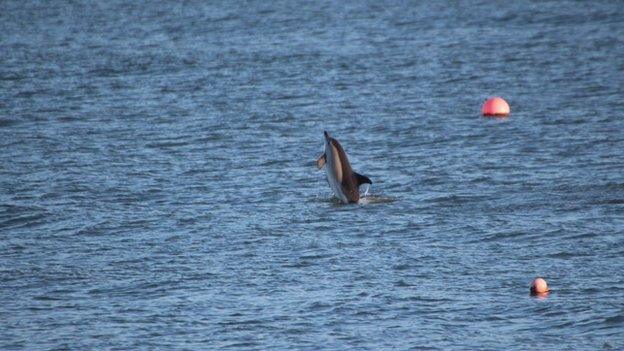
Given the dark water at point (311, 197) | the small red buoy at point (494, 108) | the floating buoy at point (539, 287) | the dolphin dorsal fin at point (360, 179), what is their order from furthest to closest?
the small red buoy at point (494, 108) < the dolphin dorsal fin at point (360, 179) < the floating buoy at point (539, 287) < the dark water at point (311, 197)

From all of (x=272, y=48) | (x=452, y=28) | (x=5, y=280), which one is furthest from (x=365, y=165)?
(x=452, y=28)

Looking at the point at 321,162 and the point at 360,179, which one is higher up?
the point at 321,162

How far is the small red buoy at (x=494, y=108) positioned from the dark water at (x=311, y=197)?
43 centimetres

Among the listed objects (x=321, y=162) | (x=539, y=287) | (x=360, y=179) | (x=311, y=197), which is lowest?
(x=539, y=287)

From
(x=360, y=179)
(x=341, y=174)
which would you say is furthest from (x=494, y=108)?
(x=360, y=179)

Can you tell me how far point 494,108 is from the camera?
3278 centimetres

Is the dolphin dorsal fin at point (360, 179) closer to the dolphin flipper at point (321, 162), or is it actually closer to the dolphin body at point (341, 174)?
the dolphin body at point (341, 174)

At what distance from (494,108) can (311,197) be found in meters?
Result: 9.54

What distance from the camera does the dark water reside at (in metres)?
17.1

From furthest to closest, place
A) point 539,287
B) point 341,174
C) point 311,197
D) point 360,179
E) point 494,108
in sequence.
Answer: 1. point 494,108
2. point 311,197
3. point 341,174
4. point 360,179
5. point 539,287

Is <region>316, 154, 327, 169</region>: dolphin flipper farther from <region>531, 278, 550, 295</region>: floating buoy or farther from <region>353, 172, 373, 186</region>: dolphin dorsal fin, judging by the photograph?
<region>531, 278, 550, 295</region>: floating buoy

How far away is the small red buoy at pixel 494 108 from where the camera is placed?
107ft

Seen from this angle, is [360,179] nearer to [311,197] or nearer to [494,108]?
[311,197]

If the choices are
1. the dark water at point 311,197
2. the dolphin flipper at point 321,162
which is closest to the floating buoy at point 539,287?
the dark water at point 311,197
